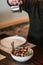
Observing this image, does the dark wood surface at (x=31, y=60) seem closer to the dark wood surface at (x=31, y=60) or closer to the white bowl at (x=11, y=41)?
the dark wood surface at (x=31, y=60)

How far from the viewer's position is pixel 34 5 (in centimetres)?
170

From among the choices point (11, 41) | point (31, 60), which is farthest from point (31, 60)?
point (11, 41)

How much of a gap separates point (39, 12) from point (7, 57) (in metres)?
0.63

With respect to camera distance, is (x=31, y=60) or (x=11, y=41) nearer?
(x=31, y=60)

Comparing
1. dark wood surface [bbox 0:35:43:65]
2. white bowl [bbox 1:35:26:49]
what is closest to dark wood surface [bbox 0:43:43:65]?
dark wood surface [bbox 0:35:43:65]

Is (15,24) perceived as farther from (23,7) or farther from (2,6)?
(23,7)

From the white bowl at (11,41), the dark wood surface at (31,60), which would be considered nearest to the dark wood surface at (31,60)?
the dark wood surface at (31,60)

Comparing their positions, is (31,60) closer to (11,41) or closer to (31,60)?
(31,60)

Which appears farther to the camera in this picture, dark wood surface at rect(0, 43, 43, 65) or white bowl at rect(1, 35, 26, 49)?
white bowl at rect(1, 35, 26, 49)

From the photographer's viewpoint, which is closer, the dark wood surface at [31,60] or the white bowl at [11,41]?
the dark wood surface at [31,60]

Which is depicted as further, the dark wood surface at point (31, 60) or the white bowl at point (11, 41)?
the white bowl at point (11, 41)

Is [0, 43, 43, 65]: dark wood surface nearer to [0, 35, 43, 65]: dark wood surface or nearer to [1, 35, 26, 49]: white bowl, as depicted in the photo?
[0, 35, 43, 65]: dark wood surface

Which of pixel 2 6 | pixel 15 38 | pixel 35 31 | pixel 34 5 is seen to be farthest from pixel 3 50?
pixel 2 6

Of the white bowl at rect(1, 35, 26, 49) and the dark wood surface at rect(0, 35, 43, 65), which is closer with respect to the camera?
the dark wood surface at rect(0, 35, 43, 65)
